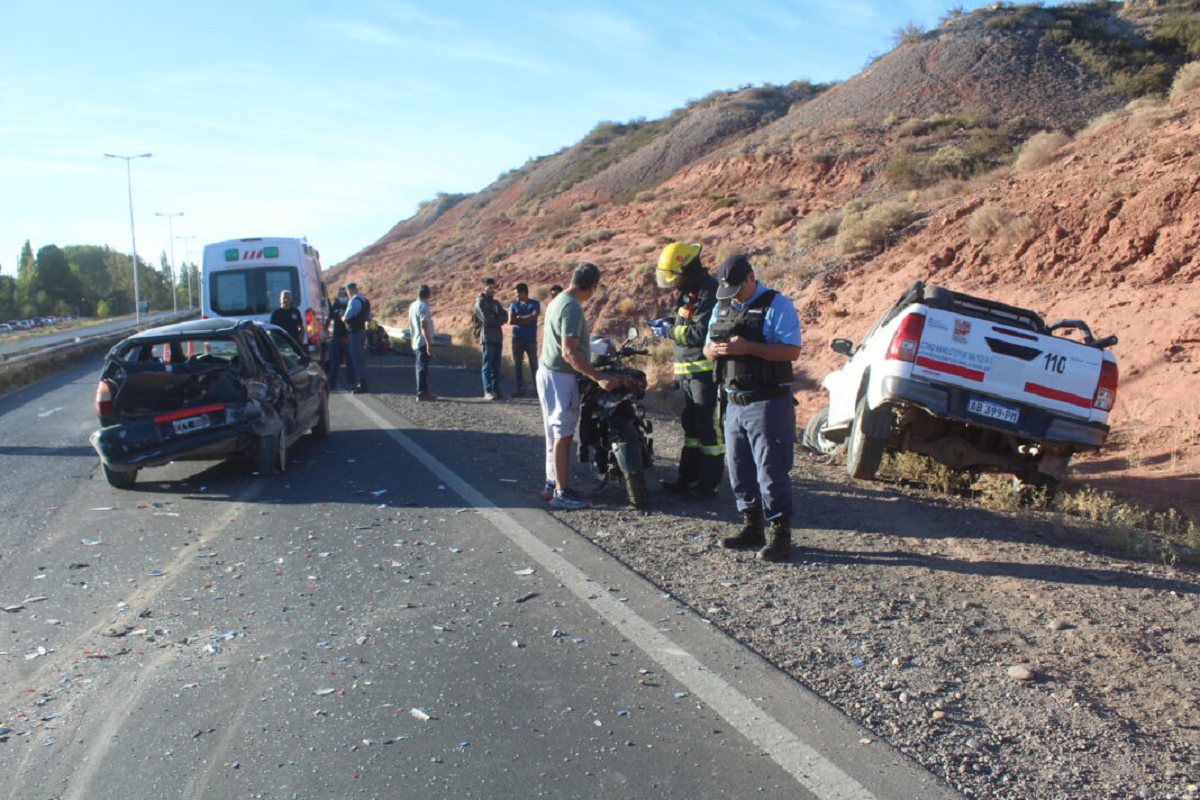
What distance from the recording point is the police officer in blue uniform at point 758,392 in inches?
229

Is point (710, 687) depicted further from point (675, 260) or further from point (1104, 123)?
point (1104, 123)

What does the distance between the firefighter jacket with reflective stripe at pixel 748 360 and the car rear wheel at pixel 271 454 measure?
15.6 ft

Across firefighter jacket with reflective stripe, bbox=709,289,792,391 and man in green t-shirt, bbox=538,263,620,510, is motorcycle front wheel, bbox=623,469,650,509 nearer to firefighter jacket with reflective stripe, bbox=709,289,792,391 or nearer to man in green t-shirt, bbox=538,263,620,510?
man in green t-shirt, bbox=538,263,620,510

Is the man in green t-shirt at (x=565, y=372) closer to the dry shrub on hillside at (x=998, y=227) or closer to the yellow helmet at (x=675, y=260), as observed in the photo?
the yellow helmet at (x=675, y=260)

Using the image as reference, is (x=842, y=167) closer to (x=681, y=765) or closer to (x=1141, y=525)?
(x=1141, y=525)

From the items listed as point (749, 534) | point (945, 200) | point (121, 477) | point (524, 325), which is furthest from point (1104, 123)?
point (121, 477)

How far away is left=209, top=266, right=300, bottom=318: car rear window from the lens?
58.0 feet

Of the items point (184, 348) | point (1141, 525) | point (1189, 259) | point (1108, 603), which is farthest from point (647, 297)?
point (1108, 603)

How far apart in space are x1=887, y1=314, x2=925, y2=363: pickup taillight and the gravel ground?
1192 mm

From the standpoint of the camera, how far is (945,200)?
72.7 feet

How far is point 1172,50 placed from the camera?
39.3 metres

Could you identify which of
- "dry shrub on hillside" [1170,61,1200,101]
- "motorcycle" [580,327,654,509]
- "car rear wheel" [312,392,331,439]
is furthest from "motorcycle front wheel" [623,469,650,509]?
"dry shrub on hillside" [1170,61,1200,101]

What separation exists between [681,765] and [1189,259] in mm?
12910

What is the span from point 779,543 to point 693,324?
2057 millimetres
